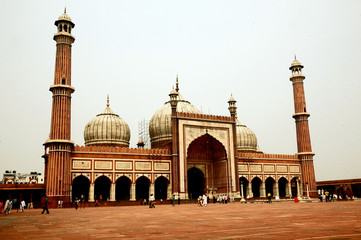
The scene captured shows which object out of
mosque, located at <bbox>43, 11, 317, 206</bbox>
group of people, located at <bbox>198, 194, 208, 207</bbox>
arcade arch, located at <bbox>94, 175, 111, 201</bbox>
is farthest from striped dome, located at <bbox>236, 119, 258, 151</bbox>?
arcade arch, located at <bbox>94, 175, 111, 201</bbox>

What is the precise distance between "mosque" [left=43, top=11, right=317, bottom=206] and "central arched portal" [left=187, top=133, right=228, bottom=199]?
10cm

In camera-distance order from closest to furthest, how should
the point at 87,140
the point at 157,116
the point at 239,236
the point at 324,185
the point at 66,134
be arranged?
the point at 239,236 → the point at 66,134 → the point at 87,140 → the point at 157,116 → the point at 324,185

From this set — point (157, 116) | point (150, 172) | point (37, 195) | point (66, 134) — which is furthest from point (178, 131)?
point (37, 195)

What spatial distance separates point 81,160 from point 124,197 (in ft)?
21.2

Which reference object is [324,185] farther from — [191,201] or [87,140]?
[87,140]

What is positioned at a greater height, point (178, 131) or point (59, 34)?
point (59, 34)

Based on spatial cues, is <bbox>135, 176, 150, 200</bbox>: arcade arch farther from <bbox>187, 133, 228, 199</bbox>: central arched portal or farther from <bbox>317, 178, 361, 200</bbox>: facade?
<bbox>317, 178, 361, 200</bbox>: facade

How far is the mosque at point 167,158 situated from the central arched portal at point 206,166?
0.10m

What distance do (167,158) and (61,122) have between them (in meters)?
9.90

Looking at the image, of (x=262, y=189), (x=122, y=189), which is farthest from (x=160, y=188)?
(x=262, y=189)

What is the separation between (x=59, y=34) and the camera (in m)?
29.4

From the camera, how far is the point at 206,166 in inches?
1425

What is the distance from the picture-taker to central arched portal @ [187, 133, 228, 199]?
3472cm

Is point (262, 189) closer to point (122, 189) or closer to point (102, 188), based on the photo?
point (122, 189)
